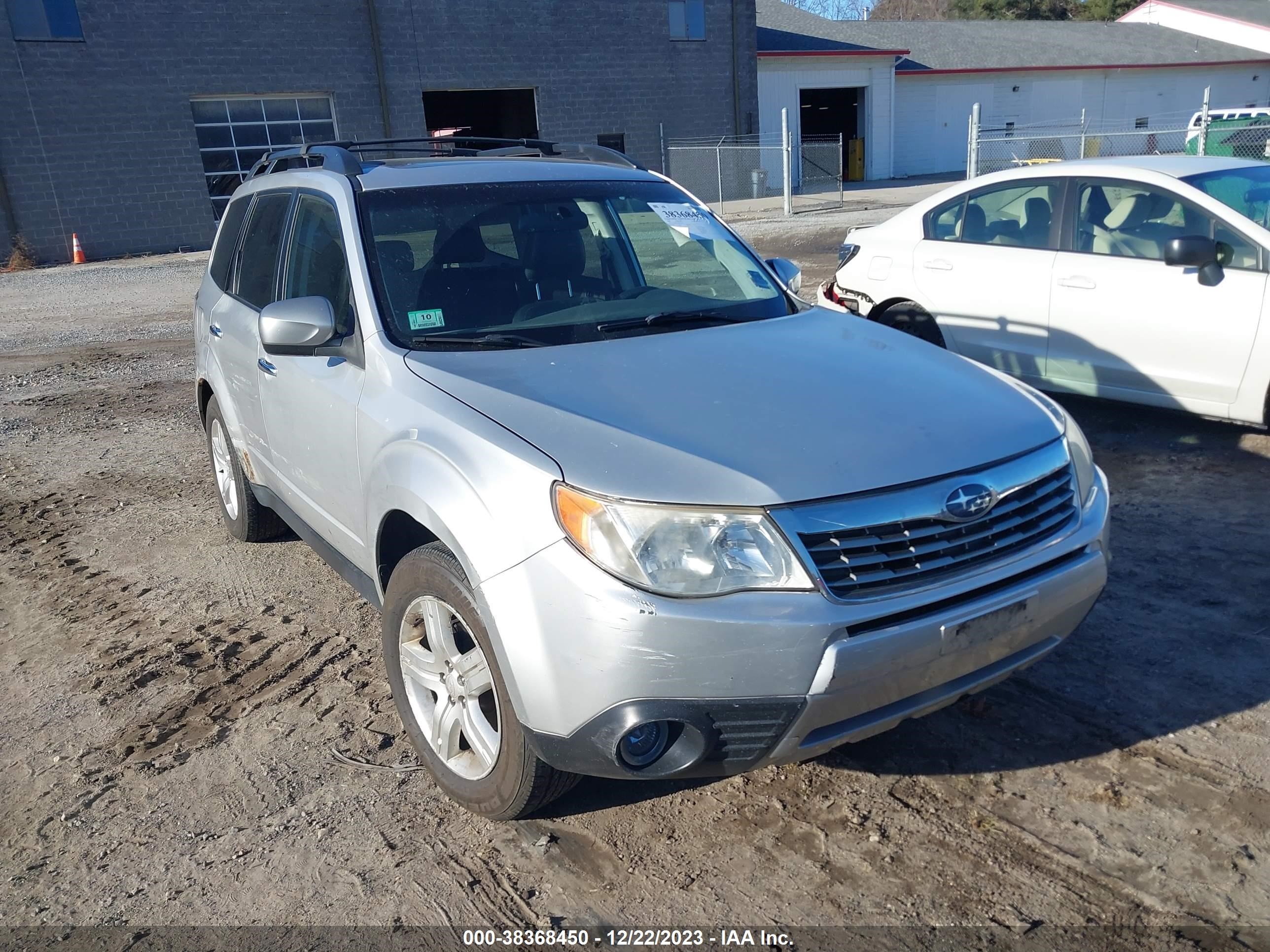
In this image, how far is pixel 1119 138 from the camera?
3634cm

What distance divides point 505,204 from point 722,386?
1.38 metres

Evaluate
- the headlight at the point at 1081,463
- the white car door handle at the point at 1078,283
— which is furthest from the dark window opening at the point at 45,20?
the headlight at the point at 1081,463

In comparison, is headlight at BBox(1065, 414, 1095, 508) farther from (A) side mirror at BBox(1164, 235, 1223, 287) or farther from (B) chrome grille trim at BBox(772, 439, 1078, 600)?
(A) side mirror at BBox(1164, 235, 1223, 287)

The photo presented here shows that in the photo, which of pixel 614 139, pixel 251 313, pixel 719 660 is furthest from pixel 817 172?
pixel 719 660

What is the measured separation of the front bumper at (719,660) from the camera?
2.45 meters

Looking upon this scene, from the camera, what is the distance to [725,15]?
30.7 meters

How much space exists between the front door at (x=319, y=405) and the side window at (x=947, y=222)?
4495 millimetres

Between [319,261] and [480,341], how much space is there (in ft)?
3.15

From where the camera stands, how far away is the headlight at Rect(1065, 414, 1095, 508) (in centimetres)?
309

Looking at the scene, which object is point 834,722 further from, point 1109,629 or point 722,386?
point 1109,629

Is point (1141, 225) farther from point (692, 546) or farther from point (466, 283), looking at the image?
point (692, 546)

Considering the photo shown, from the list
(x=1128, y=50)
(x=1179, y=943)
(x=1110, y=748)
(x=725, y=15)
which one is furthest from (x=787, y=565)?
(x=1128, y=50)

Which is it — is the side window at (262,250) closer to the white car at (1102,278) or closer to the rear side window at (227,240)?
the rear side window at (227,240)

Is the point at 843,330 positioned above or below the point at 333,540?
above
